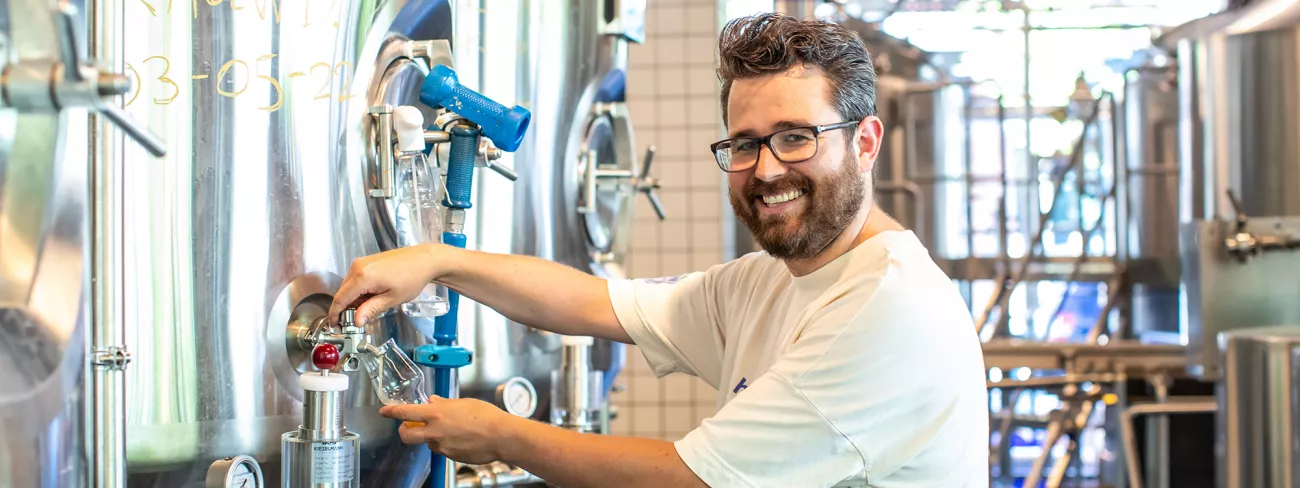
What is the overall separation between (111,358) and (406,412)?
0.30 meters

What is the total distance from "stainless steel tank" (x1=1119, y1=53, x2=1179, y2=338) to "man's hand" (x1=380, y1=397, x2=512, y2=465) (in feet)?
13.3

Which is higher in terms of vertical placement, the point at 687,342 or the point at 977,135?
the point at 977,135

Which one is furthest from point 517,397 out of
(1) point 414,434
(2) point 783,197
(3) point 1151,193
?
(3) point 1151,193

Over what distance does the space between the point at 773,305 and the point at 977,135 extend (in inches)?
146

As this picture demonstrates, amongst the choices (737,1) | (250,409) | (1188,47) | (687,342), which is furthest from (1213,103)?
(250,409)

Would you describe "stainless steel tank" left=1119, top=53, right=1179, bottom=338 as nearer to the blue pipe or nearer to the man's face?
the man's face

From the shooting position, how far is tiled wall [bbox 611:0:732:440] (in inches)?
151

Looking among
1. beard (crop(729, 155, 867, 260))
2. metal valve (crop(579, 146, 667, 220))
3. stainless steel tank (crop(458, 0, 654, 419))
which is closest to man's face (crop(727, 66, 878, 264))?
beard (crop(729, 155, 867, 260))

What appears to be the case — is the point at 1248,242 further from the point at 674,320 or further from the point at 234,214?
the point at 234,214

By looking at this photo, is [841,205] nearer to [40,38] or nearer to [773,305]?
[773,305]

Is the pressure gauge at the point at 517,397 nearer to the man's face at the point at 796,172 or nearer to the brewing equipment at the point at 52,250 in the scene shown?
the man's face at the point at 796,172

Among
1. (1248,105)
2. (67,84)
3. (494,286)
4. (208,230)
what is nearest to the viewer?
(67,84)

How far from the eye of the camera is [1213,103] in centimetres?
324

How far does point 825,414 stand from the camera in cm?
117
